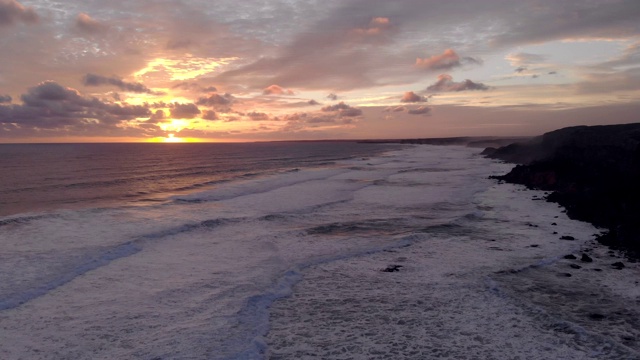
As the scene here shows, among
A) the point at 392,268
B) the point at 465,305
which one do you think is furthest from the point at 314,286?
the point at 465,305

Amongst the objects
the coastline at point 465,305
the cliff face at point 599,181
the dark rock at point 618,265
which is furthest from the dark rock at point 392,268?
the cliff face at point 599,181

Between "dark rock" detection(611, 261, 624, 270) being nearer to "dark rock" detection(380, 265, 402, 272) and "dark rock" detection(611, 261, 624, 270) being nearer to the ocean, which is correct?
the ocean

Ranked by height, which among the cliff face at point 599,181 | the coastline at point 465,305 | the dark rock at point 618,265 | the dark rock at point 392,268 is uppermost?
the cliff face at point 599,181

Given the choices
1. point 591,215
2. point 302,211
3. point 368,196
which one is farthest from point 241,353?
point 368,196

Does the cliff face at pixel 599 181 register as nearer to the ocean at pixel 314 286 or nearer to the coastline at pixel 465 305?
the ocean at pixel 314 286

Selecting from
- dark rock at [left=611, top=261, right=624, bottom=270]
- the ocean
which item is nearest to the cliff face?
the ocean

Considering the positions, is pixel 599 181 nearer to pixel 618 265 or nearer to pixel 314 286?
pixel 618 265
